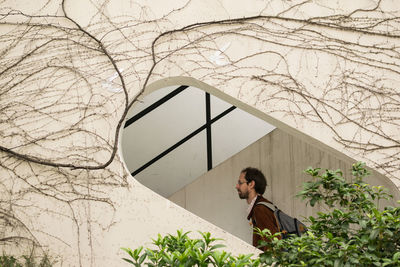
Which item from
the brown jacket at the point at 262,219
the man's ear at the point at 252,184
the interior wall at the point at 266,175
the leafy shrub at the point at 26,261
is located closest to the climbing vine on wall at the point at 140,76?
the leafy shrub at the point at 26,261

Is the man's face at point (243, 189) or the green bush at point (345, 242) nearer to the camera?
the green bush at point (345, 242)

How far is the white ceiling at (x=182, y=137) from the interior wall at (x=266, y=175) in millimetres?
186

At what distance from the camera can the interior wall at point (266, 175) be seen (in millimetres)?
6785

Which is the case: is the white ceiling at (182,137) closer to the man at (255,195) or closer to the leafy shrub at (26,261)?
the man at (255,195)

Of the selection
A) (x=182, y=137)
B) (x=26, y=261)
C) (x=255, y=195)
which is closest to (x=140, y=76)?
(x=26, y=261)

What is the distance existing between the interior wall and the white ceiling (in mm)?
186

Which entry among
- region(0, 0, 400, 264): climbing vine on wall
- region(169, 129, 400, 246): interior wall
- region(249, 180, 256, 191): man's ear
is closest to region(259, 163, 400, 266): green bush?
region(0, 0, 400, 264): climbing vine on wall

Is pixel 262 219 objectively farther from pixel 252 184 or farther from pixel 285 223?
pixel 252 184

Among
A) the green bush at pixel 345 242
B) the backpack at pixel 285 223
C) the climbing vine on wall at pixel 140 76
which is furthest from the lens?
the backpack at pixel 285 223

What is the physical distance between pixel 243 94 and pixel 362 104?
3.14 ft

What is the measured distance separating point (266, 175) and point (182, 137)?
3.32 feet

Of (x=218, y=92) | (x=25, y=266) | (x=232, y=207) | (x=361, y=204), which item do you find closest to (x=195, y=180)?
(x=232, y=207)

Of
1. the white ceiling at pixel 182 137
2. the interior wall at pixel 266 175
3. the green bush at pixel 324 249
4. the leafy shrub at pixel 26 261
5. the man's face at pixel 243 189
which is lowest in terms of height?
the green bush at pixel 324 249

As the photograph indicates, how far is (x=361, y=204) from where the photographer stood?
3.15 meters
